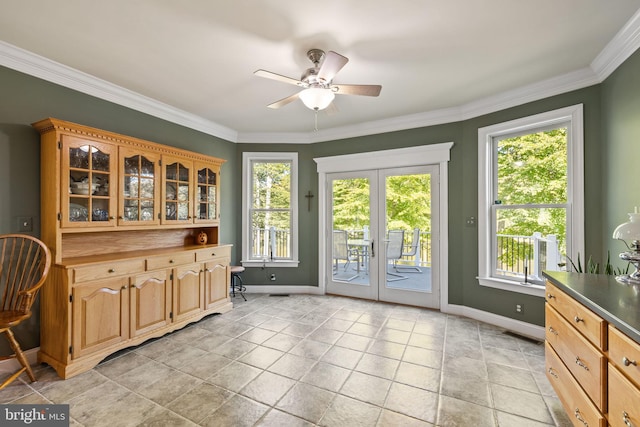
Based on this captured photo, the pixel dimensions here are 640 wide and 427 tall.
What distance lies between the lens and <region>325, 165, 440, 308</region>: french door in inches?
163

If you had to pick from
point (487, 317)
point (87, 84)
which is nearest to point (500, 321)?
point (487, 317)

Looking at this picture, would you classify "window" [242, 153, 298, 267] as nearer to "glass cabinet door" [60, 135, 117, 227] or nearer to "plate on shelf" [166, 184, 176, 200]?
"plate on shelf" [166, 184, 176, 200]

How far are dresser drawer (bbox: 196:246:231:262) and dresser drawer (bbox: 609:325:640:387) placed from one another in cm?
360

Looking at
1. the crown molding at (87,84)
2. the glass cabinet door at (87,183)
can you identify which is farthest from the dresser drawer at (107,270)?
the crown molding at (87,84)

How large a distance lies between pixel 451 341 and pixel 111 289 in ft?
11.1

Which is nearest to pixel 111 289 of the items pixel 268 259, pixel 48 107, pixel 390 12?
pixel 48 107

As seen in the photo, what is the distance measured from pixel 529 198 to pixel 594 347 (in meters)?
2.28

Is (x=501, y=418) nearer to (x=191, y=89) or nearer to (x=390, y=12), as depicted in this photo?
(x=390, y=12)

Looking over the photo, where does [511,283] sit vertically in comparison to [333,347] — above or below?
above

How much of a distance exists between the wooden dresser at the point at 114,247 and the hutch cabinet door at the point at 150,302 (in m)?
0.01

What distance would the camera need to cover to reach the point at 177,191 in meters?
3.58

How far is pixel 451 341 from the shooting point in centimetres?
306

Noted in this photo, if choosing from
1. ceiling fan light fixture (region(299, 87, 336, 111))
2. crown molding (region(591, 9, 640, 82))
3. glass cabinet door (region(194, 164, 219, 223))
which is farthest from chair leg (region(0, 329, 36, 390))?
crown molding (region(591, 9, 640, 82))

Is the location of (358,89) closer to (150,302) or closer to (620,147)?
(620,147)
